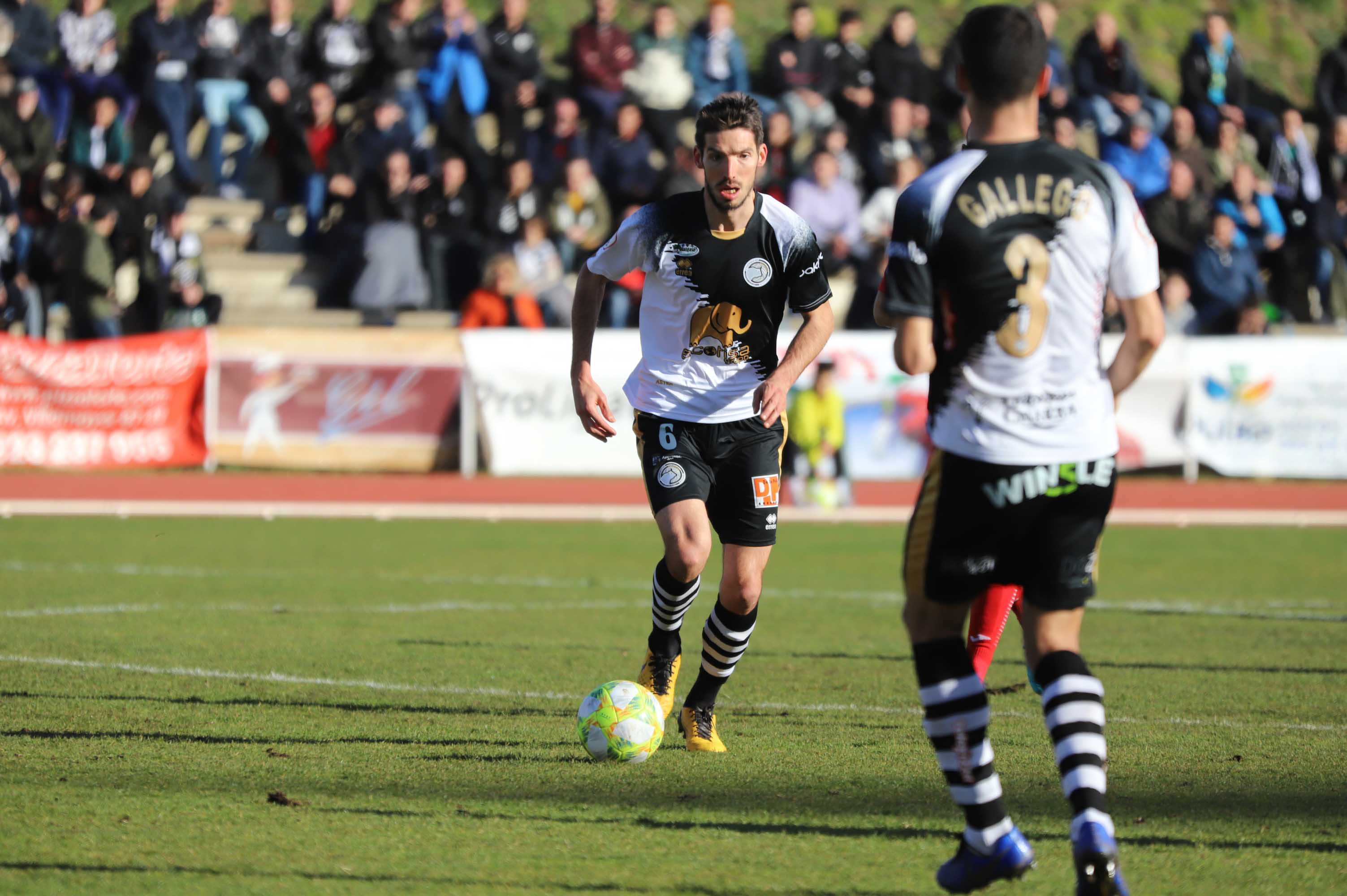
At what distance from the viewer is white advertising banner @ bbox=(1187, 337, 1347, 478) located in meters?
19.3

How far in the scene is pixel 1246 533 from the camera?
1538 cm

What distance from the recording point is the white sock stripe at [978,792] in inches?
161

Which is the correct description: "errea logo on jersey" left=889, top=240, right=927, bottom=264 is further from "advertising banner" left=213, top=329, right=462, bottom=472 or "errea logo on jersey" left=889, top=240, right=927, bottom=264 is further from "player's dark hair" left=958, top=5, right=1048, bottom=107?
"advertising banner" left=213, top=329, right=462, bottom=472

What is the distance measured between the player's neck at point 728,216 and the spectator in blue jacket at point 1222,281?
51.9 feet

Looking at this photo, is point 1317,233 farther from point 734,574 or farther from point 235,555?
point 734,574

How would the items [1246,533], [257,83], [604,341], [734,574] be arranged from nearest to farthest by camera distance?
[734,574] < [1246,533] < [604,341] < [257,83]

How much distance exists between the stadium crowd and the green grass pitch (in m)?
8.27

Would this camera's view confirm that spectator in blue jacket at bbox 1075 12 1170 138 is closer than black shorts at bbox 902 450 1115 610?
No

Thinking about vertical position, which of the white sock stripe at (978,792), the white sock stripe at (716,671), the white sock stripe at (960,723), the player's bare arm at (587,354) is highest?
the player's bare arm at (587,354)

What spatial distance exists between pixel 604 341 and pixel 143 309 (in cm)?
544

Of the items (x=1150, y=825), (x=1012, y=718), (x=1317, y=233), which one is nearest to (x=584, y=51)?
(x=1317, y=233)

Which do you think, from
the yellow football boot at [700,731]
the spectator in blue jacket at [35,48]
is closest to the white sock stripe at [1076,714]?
the yellow football boot at [700,731]

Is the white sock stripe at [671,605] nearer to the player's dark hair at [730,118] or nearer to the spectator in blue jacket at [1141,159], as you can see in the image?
the player's dark hair at [730,118]

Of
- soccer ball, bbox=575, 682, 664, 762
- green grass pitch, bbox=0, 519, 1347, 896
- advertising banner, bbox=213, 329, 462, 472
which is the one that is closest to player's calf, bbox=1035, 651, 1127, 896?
green grass pitch, bbox=0, 519, 1347, 896
